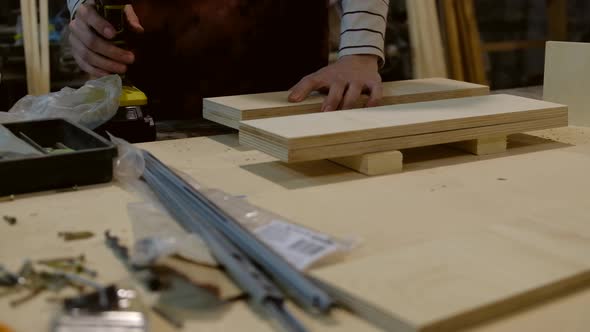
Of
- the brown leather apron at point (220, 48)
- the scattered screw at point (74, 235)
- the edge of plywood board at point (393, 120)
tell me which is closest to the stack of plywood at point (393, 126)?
the edge of plywood board at point (393, 120)

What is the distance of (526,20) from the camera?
13.5ft

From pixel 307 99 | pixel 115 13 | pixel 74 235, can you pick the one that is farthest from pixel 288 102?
pixel 74 235

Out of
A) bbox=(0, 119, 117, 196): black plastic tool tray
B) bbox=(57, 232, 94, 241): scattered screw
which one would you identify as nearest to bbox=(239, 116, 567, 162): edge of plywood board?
bbox=(0, 119, 117, 196): black plastic tool tray

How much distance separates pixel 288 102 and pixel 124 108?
36 cm

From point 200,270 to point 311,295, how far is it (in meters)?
0.15

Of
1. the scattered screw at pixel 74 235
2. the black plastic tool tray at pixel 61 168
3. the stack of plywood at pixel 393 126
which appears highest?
the stack of plywood at pixel 393 126

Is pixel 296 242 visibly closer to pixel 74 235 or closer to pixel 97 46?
pixel 74 235

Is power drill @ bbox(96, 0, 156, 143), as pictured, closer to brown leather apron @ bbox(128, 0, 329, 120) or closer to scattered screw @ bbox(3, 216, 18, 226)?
brown leather apron @ bbox(128, 0, 329, 120)

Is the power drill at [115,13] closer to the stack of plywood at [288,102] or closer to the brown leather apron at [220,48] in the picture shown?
the stack of plywood at [288,102]

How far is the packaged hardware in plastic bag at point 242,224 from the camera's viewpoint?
800mm

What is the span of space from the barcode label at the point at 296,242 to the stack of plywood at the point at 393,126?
280mm

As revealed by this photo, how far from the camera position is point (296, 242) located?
85 centimetres

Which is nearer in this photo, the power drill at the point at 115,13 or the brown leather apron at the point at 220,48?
the power drill at the point at 115,13

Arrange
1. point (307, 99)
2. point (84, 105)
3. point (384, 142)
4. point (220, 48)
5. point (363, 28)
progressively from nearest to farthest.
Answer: point (384, 142) → point (84, 105) → point (307, 99) → point (363, 28) → point (220, 48)
